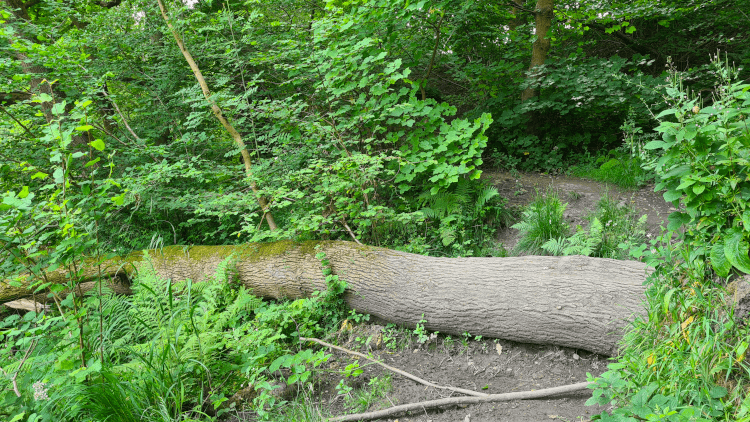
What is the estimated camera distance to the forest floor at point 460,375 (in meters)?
2.79

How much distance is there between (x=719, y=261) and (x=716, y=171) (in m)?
0.49

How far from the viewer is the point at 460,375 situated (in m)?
3.26

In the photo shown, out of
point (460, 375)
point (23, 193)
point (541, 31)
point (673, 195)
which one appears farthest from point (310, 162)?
point (541, 31)

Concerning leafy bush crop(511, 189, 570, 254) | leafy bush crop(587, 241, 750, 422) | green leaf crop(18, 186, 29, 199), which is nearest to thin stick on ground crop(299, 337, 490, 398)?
leafy bush crop(587, 241, 750, 422)

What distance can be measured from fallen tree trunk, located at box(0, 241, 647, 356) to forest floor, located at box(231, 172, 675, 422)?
0.46 ft

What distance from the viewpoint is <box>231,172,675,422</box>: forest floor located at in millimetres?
2789

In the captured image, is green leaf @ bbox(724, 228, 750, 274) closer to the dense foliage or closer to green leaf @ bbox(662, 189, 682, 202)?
the dense foliage

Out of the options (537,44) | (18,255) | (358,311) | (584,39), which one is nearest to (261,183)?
(358,311)

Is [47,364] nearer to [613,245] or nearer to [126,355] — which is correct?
[126,355]

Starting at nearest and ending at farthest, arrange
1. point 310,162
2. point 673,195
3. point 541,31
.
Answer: point 673,195
point 310,162
point 541,31

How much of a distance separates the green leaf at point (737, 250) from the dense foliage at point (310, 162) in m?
0.02

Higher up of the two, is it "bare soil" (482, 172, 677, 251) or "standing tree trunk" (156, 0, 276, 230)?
"standing tree trunk" (156, 0, 276, 230)

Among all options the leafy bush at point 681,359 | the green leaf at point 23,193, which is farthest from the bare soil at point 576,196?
the green leaf at point 23,193

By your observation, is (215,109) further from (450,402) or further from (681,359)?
(681,359)
